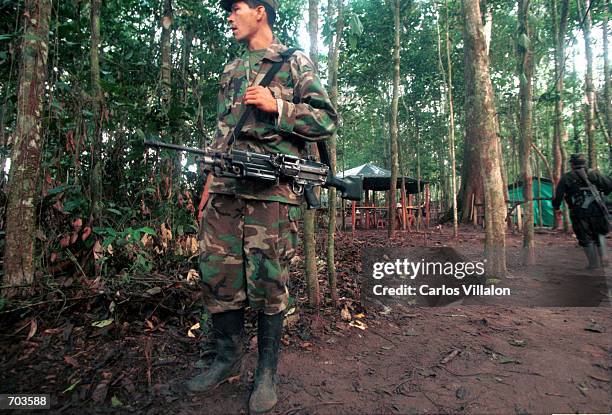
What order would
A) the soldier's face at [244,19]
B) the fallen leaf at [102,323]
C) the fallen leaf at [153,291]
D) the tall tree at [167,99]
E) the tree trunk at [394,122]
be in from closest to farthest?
1. the soldier's face at [244,19]
2. the fallen leaf at [102,323]
3. the fallen leaf at [153,291]
4. the tall tree at [167,99]
5. the tree trunk at [394,122]

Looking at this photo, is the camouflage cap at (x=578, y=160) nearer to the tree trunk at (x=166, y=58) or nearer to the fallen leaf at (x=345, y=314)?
the fallen leaf at (x=345, y=314)

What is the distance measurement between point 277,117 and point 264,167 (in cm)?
29

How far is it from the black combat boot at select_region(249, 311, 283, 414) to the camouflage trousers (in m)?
0.09

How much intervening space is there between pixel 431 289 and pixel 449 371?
7.90 ft

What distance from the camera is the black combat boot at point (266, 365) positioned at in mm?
1944

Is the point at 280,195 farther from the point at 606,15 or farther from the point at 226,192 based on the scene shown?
the point at 606,15

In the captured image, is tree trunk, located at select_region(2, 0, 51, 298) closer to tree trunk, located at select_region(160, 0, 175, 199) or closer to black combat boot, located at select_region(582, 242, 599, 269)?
tree trunk, located at select_region(160, 0, 175, 199)

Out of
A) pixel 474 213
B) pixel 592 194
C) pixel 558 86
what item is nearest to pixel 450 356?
pixel 592 194

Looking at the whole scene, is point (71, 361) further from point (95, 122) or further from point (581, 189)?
point (581, 189)

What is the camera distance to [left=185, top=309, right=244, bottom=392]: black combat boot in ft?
7.08

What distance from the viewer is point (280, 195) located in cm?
214

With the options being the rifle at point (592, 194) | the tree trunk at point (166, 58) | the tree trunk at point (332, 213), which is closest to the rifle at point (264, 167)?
the tree trunk at point (332, 213)

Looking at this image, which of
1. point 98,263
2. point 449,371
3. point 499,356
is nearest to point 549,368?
point 499,356

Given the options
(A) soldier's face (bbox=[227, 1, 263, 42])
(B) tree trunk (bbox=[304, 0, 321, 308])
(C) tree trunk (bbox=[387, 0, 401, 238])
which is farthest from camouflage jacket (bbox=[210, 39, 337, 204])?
(C) tree trunk (bbox=[387, 0, 401, 238])
